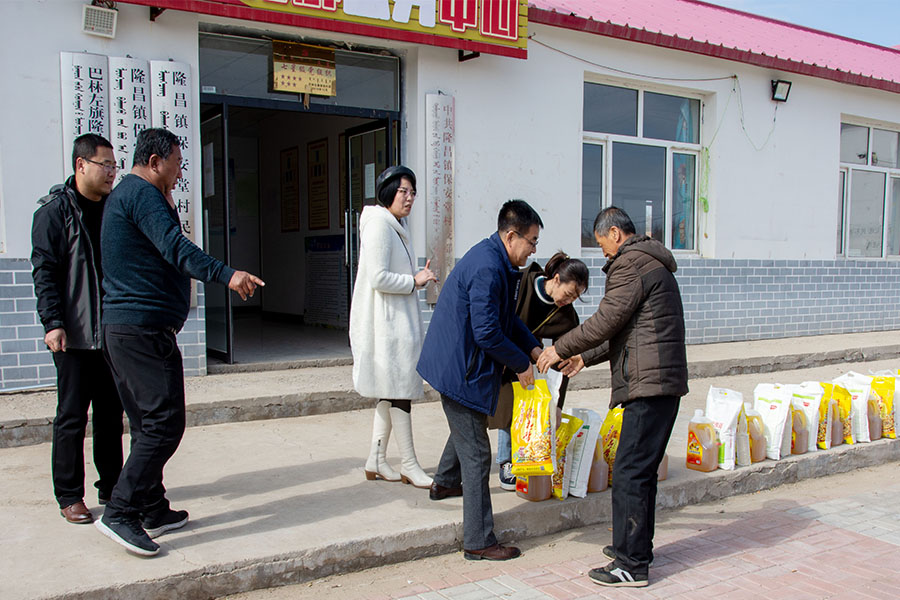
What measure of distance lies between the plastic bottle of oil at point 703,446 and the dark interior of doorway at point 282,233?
4.09 metres

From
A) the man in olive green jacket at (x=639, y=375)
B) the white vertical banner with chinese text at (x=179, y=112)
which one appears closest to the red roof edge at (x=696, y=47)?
the white vertical banner with chinese text at (x=179, y=112)

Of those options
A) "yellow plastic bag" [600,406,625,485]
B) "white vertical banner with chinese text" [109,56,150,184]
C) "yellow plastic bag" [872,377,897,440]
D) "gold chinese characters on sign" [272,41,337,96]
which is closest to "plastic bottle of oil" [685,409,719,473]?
"yellow plastic bag" [600,406,625,485]

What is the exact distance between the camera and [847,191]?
11.7 metres

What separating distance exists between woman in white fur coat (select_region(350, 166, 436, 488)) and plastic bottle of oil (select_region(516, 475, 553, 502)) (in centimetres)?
59

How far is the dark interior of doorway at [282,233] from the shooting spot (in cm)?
956

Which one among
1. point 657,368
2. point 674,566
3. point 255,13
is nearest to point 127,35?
point 255,13

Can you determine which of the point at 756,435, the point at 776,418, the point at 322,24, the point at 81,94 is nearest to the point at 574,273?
the point at 756,435

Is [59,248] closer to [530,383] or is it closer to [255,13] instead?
[530,383]

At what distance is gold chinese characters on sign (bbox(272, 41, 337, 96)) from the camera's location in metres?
7.02

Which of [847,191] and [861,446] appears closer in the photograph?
[861,446]

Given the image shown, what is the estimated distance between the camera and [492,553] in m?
3.76

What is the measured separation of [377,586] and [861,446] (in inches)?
164

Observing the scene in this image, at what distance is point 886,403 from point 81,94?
6.99 meters

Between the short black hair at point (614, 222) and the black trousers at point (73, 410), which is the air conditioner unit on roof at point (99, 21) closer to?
the black trousers at point (73, 410)
